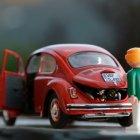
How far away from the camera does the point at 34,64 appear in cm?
259

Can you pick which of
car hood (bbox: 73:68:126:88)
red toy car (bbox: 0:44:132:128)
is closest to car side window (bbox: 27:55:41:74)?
red toy car (bbox: 0:44:132:128)

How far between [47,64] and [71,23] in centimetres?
255

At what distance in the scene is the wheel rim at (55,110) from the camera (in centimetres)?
217

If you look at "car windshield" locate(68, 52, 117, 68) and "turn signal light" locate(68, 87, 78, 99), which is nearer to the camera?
"turn signal light" locate(68, 87, 78, 99)

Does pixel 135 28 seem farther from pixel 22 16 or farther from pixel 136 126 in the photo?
pixel 136 126

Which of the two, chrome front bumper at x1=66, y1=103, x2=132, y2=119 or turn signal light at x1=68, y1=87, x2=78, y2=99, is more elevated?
turn signal light at x1=68, y1=87, x2=78, y2=99

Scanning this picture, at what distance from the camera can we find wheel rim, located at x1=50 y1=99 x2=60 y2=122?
2.17 m

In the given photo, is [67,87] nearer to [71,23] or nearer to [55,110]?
[55,110]

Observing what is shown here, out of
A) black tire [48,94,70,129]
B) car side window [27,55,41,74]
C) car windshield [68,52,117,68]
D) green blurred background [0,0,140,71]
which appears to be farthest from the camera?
green blurred background [0,0,140,71]

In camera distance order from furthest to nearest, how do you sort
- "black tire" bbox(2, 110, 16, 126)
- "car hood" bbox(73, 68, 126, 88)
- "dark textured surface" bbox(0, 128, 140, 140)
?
"black tire" bbox(2, 110, 16, 126)
"car hood" bbox(73, 68, 126, 88)
"dark textured surface" bbox(0, 128, 140, 140)

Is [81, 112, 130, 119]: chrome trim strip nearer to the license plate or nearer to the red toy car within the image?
the red toy car

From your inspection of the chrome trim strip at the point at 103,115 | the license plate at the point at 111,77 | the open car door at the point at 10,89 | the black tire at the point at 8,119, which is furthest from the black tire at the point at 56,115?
the black tire at the point at 8,119

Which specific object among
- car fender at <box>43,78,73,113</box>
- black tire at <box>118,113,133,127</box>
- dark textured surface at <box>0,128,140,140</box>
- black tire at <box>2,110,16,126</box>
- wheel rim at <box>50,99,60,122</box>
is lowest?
black tire at <box>2,110,16,126</box>

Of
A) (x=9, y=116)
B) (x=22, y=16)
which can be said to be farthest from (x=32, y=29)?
(x=9, y=116)
